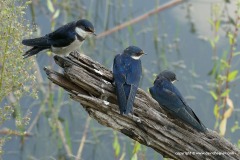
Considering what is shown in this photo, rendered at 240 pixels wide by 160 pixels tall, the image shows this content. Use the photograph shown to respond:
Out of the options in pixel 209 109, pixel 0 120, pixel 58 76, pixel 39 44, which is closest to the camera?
pixel 0 120

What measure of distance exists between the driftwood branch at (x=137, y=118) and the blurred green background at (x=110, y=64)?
100cm

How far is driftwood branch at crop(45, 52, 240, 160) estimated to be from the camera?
3.09 m

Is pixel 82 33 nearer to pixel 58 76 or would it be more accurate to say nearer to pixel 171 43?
pixel 58 76

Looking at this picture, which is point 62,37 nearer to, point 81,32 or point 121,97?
point 81,32

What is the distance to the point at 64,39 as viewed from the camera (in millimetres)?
3518

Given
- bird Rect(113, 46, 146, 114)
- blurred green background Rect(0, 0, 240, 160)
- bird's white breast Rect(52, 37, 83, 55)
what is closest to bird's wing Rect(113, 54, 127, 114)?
bird Rect(113, 46, 146, 114)

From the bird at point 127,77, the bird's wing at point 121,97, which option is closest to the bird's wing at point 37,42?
the bird at point 127,77

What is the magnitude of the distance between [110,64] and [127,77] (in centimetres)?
240

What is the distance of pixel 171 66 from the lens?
5812mm

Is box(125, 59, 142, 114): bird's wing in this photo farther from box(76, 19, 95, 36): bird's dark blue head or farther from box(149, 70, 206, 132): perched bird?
box(76, 19, 95, 36): bird's dark blue head

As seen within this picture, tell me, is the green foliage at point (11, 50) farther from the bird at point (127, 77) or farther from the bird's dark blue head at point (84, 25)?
the bird's dark blue head at point (84, 25)

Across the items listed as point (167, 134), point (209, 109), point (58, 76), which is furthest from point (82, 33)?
point (209, 109)

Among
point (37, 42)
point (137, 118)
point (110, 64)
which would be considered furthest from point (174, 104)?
point (110, 64)

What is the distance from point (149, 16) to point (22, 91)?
3.42 metres
